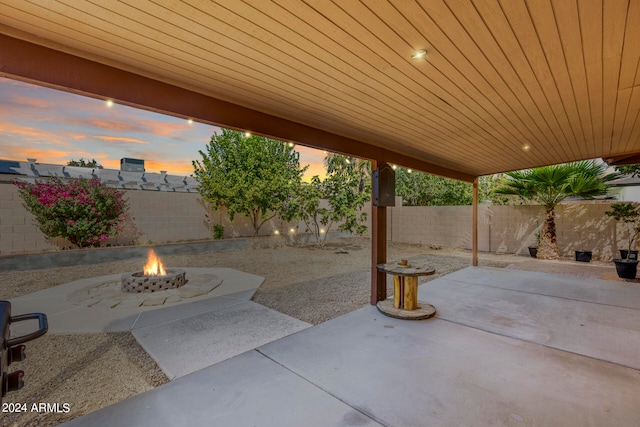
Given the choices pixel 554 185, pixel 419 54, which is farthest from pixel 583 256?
pixel 419 54

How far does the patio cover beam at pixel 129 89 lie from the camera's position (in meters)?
1.57

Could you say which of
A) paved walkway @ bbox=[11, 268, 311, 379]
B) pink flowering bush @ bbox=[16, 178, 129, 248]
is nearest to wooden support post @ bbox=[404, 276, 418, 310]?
paved walkway @ bbox=[11, 268, 311, 379]

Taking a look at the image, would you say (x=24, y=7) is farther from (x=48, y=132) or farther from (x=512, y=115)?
(x=48, y=132)

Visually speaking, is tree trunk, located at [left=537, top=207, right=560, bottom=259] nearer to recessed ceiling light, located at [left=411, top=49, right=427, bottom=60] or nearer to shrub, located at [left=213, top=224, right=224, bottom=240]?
recessed ceiling light, located at [left=411, top=49, right=427, bottom=60]

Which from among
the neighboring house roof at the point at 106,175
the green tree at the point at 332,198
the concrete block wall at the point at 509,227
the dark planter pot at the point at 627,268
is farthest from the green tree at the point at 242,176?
the dark planter pot at the point at 627,268

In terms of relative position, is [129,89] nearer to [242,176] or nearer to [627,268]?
[242,176]

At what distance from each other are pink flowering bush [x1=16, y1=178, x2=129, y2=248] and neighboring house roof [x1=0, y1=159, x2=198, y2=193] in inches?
19.8

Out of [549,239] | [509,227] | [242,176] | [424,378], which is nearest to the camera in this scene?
[424,378]

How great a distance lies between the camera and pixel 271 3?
4.55 ft

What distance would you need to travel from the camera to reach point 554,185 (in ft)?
22.5

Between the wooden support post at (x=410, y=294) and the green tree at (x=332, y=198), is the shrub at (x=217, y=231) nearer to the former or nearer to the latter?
the green tree at (x=332, y=198)

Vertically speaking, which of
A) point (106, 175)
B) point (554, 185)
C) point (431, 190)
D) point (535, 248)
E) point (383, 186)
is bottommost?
point (535, 248)

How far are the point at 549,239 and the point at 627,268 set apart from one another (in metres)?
2.37

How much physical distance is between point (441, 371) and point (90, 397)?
2565 mm
